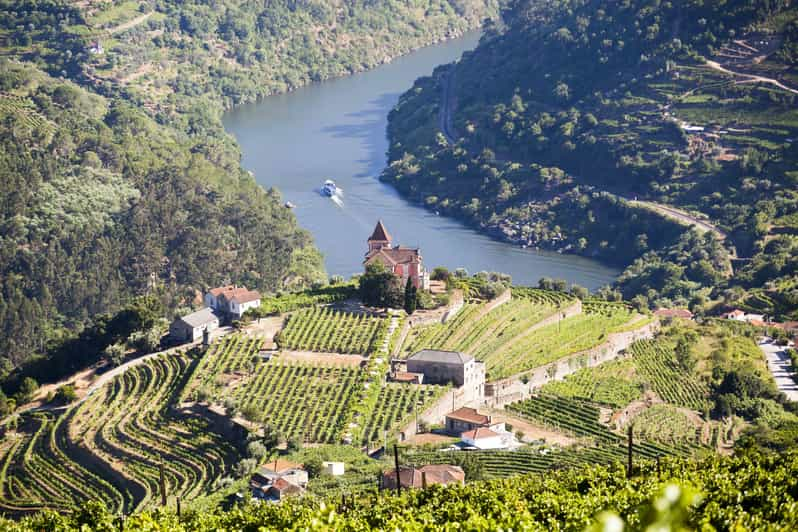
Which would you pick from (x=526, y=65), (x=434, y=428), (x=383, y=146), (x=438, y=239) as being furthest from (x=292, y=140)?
(x=434, y=428)

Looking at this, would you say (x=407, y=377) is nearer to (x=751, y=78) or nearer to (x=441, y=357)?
(x=441, y=357)

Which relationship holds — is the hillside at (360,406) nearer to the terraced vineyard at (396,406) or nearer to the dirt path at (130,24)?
the terraced vineyard at (396,406)

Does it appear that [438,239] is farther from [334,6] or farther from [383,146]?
[334,6]

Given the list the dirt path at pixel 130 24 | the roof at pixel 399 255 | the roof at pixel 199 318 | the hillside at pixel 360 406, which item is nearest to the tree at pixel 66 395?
Answer: the hillside at pixel 360 406

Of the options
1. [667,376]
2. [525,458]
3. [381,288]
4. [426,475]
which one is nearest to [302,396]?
[381,288]

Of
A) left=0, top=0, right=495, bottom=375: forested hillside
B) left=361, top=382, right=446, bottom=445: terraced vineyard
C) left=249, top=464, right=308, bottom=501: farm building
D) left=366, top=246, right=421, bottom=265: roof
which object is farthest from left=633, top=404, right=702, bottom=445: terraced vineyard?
left=0, top=0, right=495, bottom=375: forested hillside
